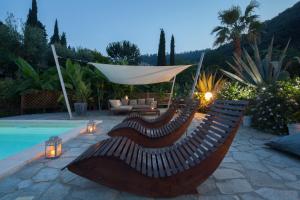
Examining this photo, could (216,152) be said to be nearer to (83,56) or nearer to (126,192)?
(126,192)

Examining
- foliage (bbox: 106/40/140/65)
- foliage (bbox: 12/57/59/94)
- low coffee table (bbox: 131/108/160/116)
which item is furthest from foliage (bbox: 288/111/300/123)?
foliage (bbox: 106/40/140/65)

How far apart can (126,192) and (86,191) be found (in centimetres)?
50

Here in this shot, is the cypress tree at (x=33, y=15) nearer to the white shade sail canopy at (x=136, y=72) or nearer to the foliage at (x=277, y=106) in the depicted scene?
the white shade sail canopy at (x=136, y=72)

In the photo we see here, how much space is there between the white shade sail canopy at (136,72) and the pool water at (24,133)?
3038 millimetres

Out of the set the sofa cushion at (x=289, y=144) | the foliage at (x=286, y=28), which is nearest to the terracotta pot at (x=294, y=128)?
the sofa cushion at (x=289, y=144)

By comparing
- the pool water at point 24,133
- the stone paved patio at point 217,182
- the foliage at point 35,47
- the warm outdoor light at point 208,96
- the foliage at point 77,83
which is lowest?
the pool water at point 24,133

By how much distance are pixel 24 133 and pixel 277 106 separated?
7.97 meters

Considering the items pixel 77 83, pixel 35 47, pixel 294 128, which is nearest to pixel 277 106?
pixel 294 128

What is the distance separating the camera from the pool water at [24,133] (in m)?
5.84

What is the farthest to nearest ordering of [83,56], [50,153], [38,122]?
[83,56] < [38,122] < [50,153]

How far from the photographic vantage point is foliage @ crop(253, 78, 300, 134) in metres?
5.66

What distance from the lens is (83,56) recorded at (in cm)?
2042

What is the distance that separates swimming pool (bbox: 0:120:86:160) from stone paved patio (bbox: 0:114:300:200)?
8.84 feet

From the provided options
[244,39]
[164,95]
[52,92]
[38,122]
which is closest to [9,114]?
[52,92]
